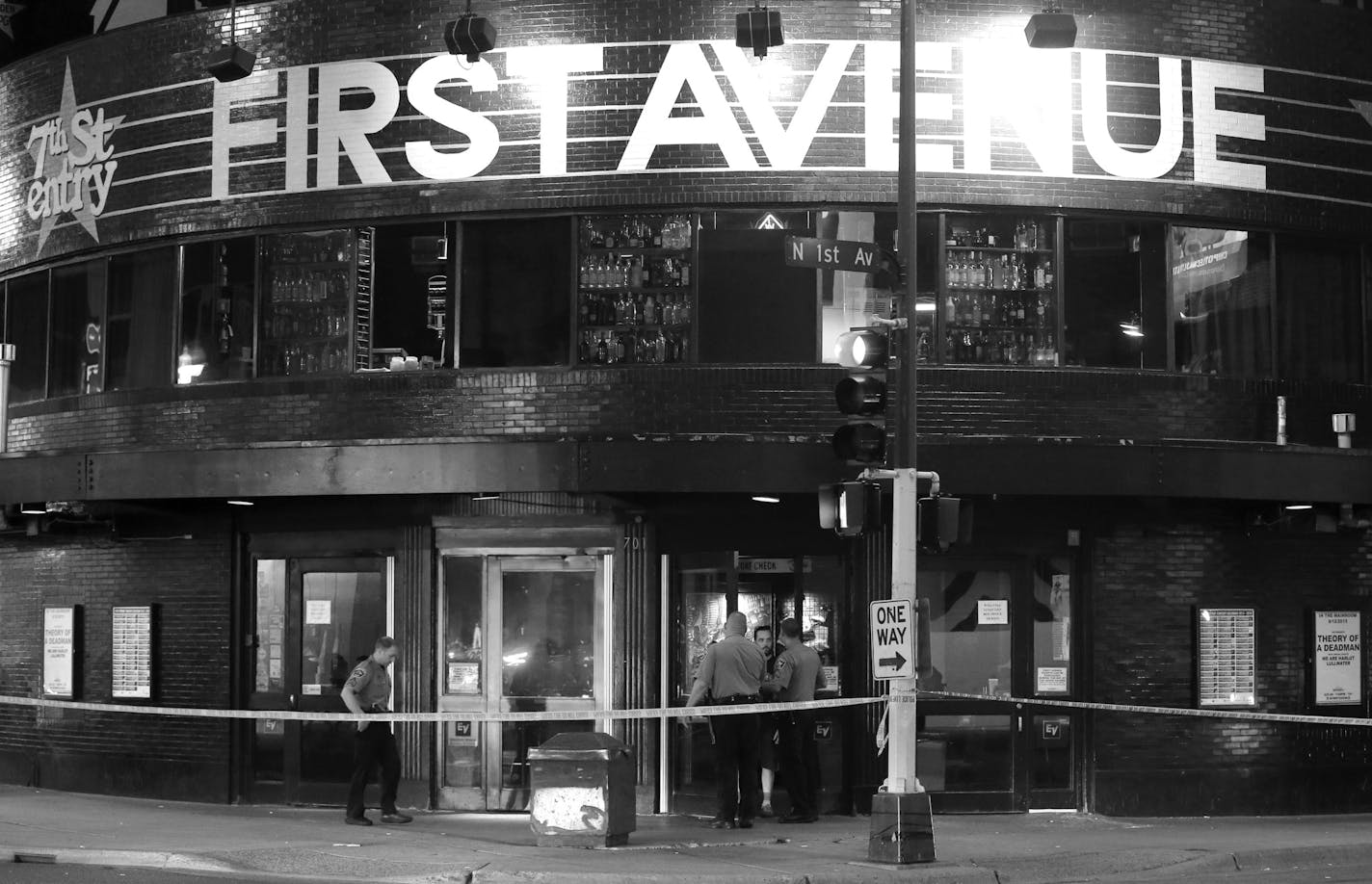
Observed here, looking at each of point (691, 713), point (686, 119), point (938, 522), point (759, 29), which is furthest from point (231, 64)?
point (938, 522)

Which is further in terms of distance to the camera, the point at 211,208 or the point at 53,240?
the point at 53,240

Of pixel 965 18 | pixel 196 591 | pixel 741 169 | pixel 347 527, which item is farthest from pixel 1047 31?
pixel 196 591

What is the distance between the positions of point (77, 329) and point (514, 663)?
6568mm

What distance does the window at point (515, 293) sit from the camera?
18.5m

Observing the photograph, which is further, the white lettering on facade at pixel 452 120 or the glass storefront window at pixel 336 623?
the glass storefront window at pixel 336 623

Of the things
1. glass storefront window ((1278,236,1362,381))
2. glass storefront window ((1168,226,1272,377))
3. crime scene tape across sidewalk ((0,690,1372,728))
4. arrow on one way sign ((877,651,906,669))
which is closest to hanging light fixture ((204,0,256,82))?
crime scene tape across sidewalk ((0,690,1372,728))

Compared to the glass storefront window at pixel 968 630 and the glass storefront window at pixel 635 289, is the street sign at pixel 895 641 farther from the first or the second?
the glass storefront window at pixel 635 289

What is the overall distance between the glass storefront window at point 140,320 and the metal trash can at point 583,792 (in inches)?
279

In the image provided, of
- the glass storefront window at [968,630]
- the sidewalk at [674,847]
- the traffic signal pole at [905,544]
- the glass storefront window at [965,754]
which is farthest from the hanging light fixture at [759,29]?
the sidewalk at [674,847]

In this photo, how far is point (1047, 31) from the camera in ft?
57.1

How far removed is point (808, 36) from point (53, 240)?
29.3ft

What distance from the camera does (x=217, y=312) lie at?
19.7 metres

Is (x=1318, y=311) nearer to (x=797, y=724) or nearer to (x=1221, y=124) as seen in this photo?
(x=1221, y=124)

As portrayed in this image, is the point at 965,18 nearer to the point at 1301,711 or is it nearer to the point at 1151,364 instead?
the point at 1151,364
